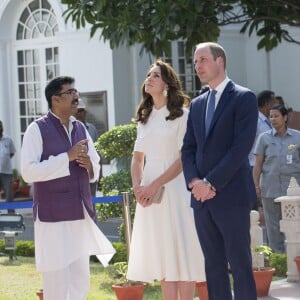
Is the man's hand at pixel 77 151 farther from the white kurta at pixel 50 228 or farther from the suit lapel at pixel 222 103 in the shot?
the suit lapel at pixel 222 103

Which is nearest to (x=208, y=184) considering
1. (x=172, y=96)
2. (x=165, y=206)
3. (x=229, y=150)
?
(x=229, y=150)

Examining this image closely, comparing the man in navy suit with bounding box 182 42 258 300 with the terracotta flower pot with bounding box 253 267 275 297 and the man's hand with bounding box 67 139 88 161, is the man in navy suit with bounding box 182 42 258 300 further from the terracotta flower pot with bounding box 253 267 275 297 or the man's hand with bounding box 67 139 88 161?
the terracotta flower pot with bounding box 253 267 275 297

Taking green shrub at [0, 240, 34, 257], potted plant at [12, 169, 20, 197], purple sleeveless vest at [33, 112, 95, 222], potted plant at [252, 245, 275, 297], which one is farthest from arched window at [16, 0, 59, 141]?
purple sleeveless vest at [33, 112, 95, 222]

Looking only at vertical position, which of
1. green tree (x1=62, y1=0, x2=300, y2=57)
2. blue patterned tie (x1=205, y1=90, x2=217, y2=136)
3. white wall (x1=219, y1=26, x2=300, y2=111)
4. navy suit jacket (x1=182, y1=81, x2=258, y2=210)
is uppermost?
white wall (x1=219, y1=26, x2=300, y2=111)

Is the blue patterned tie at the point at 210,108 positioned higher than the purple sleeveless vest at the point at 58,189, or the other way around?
the blue patterned tie at the point at 210,108

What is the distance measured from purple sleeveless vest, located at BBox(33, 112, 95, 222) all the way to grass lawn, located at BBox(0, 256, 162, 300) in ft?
6.92

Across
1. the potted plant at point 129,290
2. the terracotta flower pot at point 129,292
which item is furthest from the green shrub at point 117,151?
the terracotta flower pot at point 129,292

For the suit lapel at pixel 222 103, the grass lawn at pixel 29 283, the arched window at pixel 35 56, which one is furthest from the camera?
the arched window at pixel 35 56

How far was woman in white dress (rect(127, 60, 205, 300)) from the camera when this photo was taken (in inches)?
283

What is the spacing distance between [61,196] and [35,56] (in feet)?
45.2

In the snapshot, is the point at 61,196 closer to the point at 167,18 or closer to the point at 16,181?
the point at 167,18

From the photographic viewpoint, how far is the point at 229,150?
20.7 feet

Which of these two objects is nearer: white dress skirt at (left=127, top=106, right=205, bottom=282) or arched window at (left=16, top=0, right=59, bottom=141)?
white dress skirt at (left=127, top=106, right=205, bottom=282)

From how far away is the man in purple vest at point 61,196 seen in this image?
701cm
